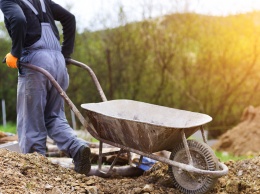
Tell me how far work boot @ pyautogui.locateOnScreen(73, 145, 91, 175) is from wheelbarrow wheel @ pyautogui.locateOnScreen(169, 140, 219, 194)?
2.63 ft

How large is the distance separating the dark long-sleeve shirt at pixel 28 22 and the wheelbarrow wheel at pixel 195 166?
1.66m

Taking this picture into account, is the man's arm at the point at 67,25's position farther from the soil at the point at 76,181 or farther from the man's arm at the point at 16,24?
the soil at the point at 76,181

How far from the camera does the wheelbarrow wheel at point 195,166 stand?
13.5ft

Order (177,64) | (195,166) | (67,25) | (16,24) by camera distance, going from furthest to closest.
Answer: (177,64) < (67,25) < (16,24) < (195,166)

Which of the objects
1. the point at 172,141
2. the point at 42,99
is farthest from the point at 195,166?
the point at 42,99

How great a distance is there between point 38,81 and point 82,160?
82 cm

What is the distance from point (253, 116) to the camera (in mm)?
9031

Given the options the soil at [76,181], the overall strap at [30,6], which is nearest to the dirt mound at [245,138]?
the soil at [76,181]

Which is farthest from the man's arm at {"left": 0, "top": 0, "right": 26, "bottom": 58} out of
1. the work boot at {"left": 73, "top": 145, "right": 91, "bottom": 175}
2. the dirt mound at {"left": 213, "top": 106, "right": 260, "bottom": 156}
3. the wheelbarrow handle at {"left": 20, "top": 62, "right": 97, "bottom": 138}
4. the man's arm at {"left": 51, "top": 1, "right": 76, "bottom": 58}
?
the dirt mound at {"left": 213, "top": 106, "right": 260, "bottom": 156}

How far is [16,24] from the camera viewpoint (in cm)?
455

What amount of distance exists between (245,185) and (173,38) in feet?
23.7

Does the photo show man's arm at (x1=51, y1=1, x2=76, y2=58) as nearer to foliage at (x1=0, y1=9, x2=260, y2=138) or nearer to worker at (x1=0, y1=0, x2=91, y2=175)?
worker at (x1=0, y1=0, x2=91, y2=175)

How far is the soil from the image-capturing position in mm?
3912

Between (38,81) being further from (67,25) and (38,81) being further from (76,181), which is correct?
(76,181)
